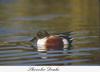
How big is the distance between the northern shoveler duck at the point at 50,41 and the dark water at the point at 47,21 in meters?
0.07

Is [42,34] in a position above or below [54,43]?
above

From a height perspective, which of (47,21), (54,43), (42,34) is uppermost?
(47,21)

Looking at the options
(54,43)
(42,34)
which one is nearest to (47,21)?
(42,34)

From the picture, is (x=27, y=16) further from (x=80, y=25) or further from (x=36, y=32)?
(x=80, y=25)

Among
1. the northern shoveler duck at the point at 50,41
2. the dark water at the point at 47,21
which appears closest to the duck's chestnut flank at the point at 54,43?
the northern shoveler duck at the point at 50,41

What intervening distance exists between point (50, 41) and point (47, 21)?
0.92 feet

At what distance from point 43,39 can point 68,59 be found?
42 cm

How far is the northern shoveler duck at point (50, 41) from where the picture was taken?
17.2 ft

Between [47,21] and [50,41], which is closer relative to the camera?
[47,21]

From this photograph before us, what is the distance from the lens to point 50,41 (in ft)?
17.4

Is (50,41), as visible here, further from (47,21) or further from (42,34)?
(47,21)

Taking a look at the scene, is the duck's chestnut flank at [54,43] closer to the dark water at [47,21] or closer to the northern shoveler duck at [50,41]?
the northern shoveler duck at [50,41]

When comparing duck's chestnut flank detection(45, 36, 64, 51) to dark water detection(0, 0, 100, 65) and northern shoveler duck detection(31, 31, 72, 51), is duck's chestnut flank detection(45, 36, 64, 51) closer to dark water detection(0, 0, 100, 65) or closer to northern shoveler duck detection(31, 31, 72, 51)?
northern shoveler duck detection(31, 31, 72, 51)

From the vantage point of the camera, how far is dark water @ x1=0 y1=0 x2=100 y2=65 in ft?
17.0
